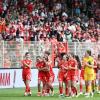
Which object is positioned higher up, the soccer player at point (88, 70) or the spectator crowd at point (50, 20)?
the spectator crowd at point (50, 20)

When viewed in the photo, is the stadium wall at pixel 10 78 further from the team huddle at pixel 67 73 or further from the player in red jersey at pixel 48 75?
the player in red jersey at pixel 48 75

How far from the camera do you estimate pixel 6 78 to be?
3603cm

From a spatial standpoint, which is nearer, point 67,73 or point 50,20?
point 67,73

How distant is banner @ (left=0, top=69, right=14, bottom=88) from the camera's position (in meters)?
35.9

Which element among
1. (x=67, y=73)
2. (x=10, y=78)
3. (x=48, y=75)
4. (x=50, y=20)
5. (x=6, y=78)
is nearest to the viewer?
(x=67, y=73)

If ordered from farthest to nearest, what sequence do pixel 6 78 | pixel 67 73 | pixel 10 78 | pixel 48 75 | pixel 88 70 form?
pixel 10 78, pixel 6 78, pixel 48 75, pixel 67 73, pixel 88 70

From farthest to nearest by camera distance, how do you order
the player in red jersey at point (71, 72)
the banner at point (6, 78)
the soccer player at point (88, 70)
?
the banner at point (6, 78) < the player in red jersey at point (71, 72) < the soccer player at point (88, 70)

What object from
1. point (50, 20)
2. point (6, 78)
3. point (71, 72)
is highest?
point (50, 20)

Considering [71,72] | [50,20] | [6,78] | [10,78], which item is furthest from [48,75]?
[50,20]

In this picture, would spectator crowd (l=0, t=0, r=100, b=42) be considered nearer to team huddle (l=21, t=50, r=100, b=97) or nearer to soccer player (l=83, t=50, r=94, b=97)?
team huddle (l=21, t=50, r=100, b=97)

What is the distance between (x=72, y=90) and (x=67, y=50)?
31.2 ft

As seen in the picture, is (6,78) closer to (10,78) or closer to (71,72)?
(10,78)

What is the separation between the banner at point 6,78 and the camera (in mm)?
35938

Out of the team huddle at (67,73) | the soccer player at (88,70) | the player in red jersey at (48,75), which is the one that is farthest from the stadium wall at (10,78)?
the soccer player at (88,70)
